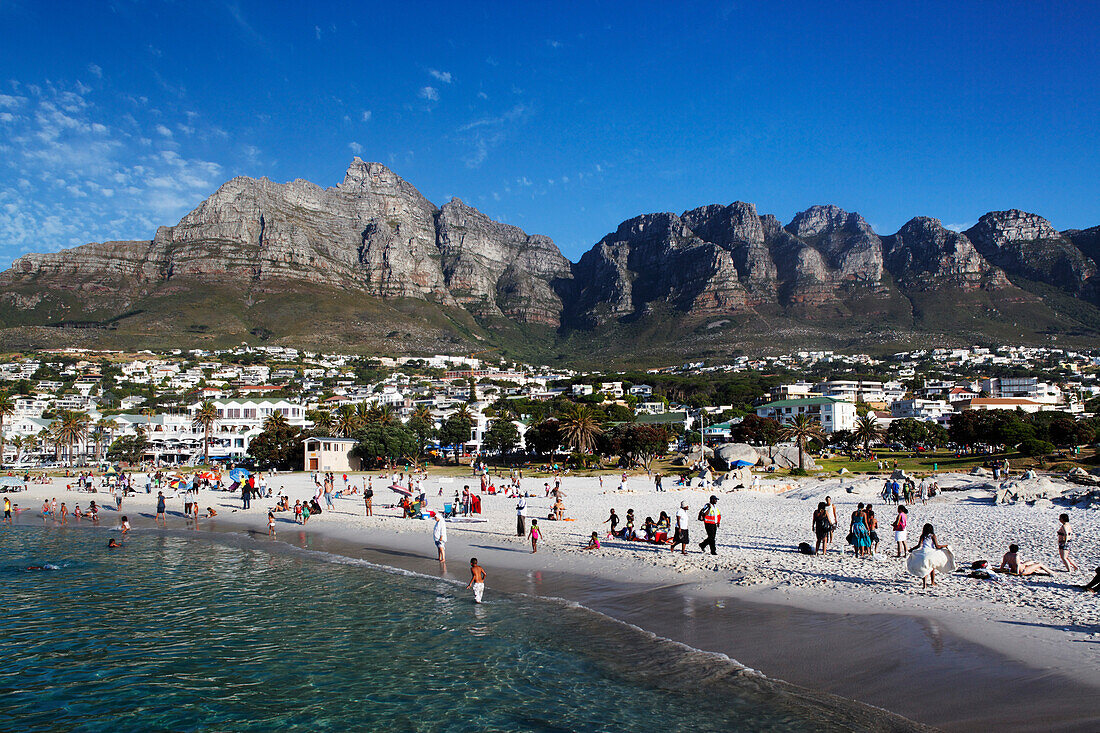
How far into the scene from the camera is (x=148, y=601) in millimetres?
16859

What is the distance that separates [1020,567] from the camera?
554 inches

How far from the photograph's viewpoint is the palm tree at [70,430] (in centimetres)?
7825

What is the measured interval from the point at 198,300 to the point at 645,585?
634ft

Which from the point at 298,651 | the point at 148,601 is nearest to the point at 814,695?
the point at 298,651

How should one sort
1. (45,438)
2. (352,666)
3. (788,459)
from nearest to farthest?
(352,666) → (788,459) → (45,438)

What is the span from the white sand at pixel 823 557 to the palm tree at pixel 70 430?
157ft

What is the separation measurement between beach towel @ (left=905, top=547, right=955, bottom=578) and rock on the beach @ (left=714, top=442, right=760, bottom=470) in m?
37.1

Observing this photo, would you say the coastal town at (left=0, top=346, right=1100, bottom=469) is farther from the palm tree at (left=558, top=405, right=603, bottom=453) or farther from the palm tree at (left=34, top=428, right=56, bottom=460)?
the palm tree at (left=558, top=405, right=603, bottom=453)

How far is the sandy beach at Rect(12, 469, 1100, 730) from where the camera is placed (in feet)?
29.8

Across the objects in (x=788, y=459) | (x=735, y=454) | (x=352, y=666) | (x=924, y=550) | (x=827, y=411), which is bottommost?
(x=352, y=666)

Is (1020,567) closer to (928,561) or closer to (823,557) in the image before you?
(928,561)

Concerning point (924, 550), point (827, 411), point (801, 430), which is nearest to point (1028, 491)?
point (924, 550)

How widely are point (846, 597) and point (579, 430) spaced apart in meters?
47.4

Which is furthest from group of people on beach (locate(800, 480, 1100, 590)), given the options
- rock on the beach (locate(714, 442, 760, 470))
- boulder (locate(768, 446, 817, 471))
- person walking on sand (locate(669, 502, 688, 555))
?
boulder (locate(768, 446, 817, 471))
